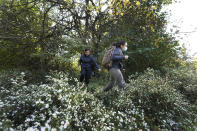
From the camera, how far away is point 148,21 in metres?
6.87

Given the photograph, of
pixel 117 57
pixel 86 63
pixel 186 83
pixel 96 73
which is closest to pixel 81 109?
pixel 117 57

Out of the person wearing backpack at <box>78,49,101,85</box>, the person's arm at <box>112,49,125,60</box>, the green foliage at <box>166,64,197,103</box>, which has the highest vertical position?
the person's arm at <box>112,49,125,60</box>

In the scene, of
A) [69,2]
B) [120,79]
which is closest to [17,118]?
[120,79]

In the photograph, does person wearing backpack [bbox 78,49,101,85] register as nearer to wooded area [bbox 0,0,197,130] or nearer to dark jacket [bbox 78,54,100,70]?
dark jacket [bbox 78,54,100,70]

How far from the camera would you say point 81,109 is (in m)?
3.59

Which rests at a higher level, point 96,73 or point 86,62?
point 86,62

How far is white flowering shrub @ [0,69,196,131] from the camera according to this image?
275cm

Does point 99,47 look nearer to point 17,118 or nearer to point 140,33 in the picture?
point 140,33

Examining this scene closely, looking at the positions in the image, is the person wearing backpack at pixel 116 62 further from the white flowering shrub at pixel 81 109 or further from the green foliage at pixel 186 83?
the green foliage at pixel 186 83

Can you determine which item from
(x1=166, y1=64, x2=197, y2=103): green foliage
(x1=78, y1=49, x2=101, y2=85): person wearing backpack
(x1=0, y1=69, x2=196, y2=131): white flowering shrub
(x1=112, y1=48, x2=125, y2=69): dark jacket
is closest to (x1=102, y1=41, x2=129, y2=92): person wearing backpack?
(x1=112, y1=48, x2=125, y2=69): dark jacket

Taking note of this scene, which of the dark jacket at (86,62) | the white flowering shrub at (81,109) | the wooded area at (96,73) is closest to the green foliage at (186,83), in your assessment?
the wooded area at (96,73)

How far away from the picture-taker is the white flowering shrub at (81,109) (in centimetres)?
275

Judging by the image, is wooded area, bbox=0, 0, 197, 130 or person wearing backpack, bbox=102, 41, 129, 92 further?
person wearing backpack, bbox=102, 41, 129, 92

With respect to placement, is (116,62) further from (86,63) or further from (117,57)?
(86,63)
